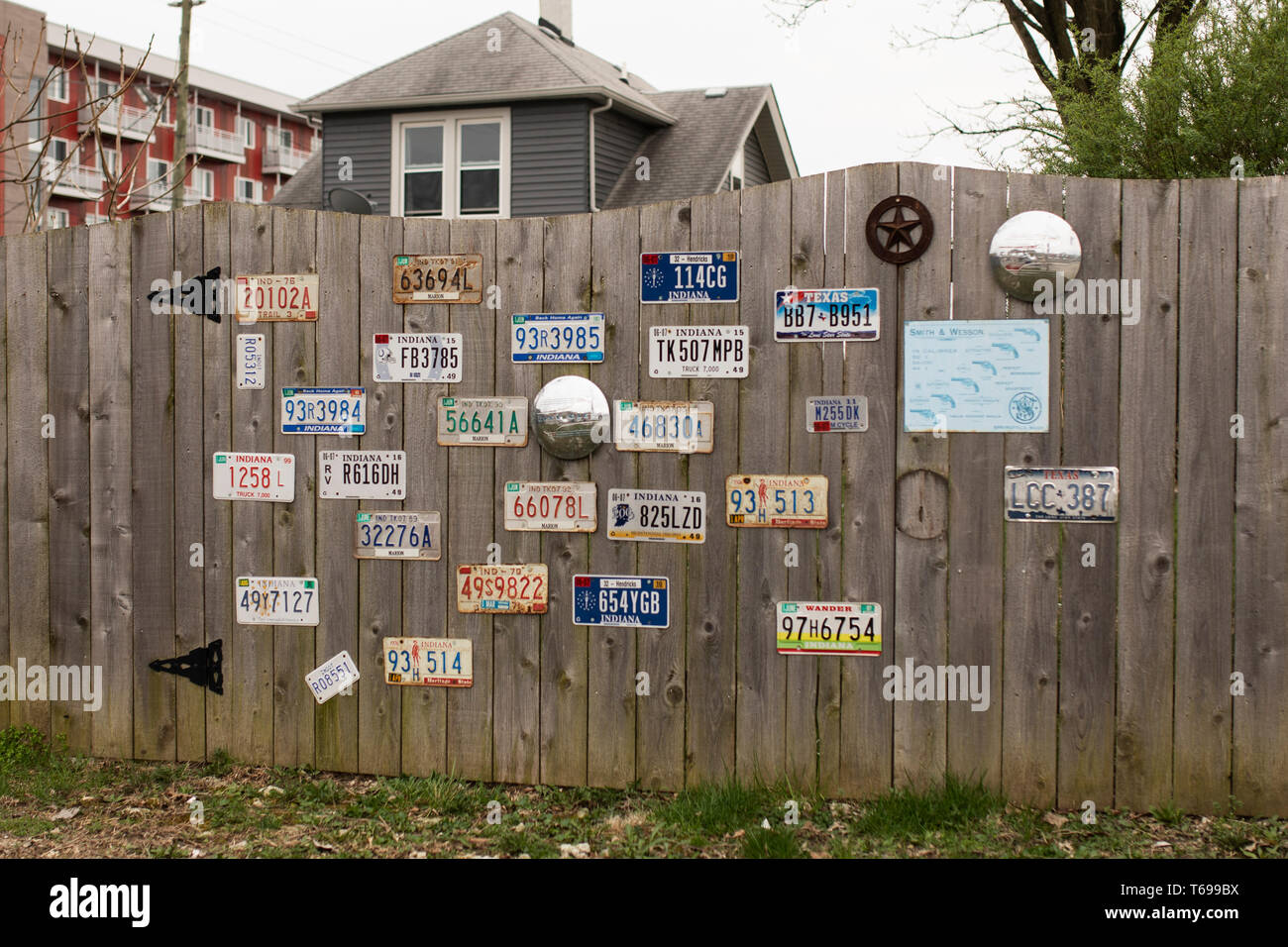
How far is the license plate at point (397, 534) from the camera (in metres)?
4.48

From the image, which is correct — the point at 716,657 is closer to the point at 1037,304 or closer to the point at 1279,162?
the point at 1037,304

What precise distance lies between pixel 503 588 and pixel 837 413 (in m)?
1.57

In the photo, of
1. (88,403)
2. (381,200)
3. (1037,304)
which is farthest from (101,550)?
(381,200)

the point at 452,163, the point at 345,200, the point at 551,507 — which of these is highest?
the point at 452,163

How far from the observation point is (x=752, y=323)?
13.9ft

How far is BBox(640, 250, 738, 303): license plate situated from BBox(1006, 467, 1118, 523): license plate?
1344mm

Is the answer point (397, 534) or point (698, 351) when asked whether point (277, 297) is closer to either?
point (397, 534)

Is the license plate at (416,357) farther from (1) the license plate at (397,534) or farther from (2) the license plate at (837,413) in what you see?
(2) the license plate at (837,413)

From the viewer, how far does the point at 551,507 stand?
4.38m

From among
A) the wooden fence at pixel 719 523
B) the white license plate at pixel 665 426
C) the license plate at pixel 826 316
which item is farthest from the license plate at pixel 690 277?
the white license plate at pixel 665 426

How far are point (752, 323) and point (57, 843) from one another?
3373 mm

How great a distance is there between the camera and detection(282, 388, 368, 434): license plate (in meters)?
4.54

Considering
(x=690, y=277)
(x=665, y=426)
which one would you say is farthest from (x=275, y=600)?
(x=690, y=277)

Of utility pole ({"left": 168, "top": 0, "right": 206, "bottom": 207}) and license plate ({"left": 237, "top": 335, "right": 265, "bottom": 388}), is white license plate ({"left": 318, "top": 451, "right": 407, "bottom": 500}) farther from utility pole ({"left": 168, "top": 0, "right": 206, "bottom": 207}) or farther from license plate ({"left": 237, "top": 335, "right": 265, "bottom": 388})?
utility pole ({"left": 168, "top": 0, "right": 206, "bottom": 207})
